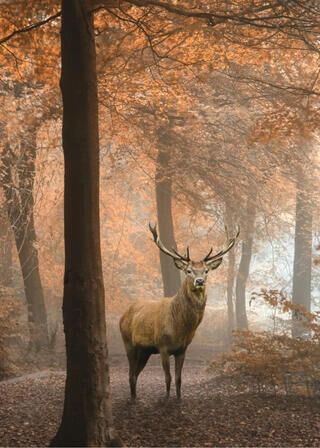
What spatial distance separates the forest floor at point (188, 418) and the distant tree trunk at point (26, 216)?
5.70 metres

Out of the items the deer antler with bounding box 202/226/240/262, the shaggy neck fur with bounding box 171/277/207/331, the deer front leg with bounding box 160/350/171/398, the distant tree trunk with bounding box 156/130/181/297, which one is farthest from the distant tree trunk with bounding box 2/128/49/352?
the deer antler with bounding box 202/226/240/262

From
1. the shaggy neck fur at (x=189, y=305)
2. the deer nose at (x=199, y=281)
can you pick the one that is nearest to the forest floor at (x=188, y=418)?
the shaggy neck fur at (x=189, y=305)

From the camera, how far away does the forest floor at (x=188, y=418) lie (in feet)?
22.6

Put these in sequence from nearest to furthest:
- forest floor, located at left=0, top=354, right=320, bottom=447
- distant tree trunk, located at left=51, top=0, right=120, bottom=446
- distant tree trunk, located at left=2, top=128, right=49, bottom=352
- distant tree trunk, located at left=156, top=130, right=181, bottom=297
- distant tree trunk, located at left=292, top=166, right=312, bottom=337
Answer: distant tree trunk, located at left=51, top=0, right=120, bottom=446
forest floor, located at left=0, top=354, right=320, bottom=447
distant tree trunk, located at left=2, top=128, right=49, bottom=352
distant tree trunk, located at left=156, top=130, right=181, bottom=297
distant tree trunk, located at left=292, top=166, right=312, bottom=337

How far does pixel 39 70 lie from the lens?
9.45 meters

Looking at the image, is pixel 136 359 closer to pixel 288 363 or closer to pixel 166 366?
pixel 166 366

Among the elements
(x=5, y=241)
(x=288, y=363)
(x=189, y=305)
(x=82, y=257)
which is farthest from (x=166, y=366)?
(x=5, y=241)

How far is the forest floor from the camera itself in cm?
689

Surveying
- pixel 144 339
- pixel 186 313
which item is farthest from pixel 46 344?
pixel 186 313

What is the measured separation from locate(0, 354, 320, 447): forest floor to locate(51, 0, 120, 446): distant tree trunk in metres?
0.67

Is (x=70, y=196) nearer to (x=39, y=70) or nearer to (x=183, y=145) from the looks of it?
(x=39, y=70)

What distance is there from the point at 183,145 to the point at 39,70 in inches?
323

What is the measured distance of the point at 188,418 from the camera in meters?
7.93

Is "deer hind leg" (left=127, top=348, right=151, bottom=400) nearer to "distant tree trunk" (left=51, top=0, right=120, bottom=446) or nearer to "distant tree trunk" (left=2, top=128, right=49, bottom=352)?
"distant tree trunk" (left=51, top=0, right=120, bottom=446)
